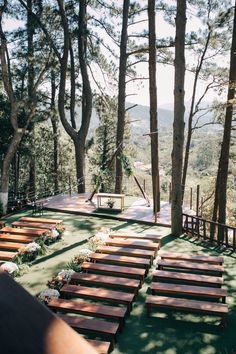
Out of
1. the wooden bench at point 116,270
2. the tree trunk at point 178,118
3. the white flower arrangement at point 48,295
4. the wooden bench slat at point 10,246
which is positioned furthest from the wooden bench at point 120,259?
the tree trunk at point 178,118

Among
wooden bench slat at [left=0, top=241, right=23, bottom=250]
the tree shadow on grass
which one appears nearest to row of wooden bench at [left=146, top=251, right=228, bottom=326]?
the tree shadow on grass

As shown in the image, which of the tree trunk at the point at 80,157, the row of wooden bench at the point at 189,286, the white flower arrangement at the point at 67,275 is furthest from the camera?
the tree trunk at the point at 80,157

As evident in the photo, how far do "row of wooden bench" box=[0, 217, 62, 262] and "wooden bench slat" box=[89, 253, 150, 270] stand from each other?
93.2 inches

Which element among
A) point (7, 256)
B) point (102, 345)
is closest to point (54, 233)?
point (7, 256)

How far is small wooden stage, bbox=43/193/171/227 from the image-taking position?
14.2 metres

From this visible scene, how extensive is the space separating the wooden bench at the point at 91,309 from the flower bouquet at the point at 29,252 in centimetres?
302

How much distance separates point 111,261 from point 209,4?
51.9ft

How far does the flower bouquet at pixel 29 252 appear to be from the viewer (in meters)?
10.1

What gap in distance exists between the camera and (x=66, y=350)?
773mm

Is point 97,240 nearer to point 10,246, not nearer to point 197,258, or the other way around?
point 10,246

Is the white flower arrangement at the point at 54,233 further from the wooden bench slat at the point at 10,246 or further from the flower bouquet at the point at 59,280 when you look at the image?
the flower bouquet at the point at 59,280

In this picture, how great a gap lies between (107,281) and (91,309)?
1291 millimetres

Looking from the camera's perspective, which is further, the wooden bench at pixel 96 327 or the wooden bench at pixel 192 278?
the wooden bench at pixel 192 278

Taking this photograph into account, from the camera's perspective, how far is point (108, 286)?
8.52m
